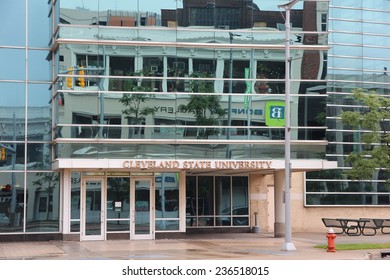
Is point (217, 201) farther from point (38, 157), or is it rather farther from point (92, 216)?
point (38, 157)

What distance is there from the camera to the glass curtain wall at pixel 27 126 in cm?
3400

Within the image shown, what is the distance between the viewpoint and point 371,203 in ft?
140

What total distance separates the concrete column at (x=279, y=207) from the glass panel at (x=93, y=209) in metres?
8.62

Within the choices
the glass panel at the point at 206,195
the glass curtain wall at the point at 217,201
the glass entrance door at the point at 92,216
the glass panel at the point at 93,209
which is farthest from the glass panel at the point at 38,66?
the glass panel at the point at 206,195

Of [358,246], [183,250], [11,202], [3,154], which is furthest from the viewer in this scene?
[3,154]

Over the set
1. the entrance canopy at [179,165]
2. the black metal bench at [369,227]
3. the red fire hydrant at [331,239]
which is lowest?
the black metal bench at [369,227]

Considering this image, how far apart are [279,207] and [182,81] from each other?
7.83 metres

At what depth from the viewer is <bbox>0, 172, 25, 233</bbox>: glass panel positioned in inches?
1332

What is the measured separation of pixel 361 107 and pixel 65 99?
1789 cm

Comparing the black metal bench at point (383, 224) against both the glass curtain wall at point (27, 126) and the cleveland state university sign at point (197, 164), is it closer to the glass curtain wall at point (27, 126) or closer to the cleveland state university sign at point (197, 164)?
the cleveland state university sign at point (197, 164)

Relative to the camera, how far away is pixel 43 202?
1345 inches

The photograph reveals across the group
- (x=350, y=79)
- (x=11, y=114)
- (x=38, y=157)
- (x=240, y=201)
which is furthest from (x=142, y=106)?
(x=350, y=79)

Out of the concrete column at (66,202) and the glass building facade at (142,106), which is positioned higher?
the glass building facade at (142,106)

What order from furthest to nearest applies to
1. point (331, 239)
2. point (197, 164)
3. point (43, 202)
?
point (43, 202) < point (197, 164) < point (331, 239)
